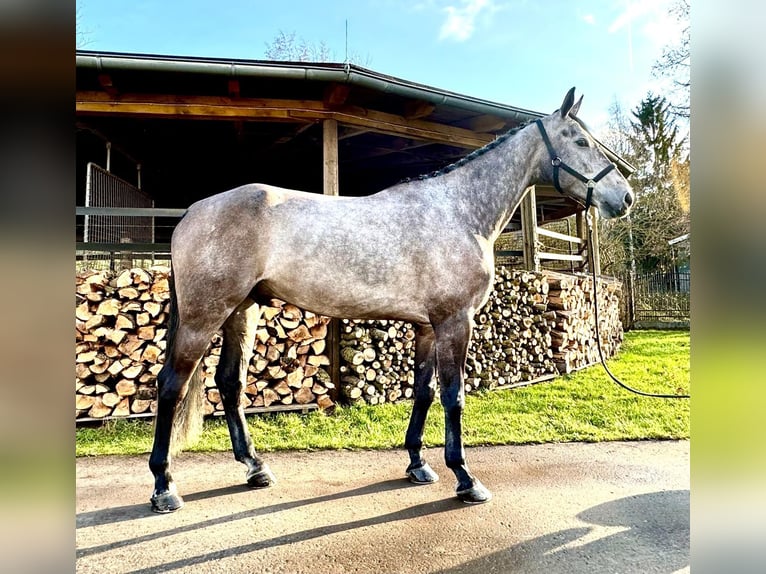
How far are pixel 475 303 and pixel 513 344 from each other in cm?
340

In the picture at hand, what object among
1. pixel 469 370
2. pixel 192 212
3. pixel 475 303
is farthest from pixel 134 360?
pixel 469 370

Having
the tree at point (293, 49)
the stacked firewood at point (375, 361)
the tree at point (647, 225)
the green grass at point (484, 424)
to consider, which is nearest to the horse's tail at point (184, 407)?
the green grass at point (484, 424)

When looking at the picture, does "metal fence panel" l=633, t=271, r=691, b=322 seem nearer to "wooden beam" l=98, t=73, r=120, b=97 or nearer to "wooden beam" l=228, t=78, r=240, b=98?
"wooden beam" l=228, t=78, r=240, b=98

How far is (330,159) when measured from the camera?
14.9 feet

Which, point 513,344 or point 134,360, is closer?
point 134,360

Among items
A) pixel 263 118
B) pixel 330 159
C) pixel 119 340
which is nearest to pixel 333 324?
pixel 330 159

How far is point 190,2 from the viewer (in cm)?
403

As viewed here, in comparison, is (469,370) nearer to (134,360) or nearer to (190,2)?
(134,360)

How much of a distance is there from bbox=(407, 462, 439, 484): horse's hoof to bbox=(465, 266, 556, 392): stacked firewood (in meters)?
2.53

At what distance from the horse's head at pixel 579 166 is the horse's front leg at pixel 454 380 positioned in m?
1.09

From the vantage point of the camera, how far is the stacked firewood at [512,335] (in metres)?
5.40

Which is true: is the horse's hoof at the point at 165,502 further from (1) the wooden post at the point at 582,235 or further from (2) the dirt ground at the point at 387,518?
(1) the wooden post at the point at 582,235

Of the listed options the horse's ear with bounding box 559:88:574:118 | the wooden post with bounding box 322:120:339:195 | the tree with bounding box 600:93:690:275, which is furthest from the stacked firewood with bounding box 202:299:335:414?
the tree with bounding box 600:93:690:275

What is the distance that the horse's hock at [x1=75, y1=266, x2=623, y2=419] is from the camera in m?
3.99
